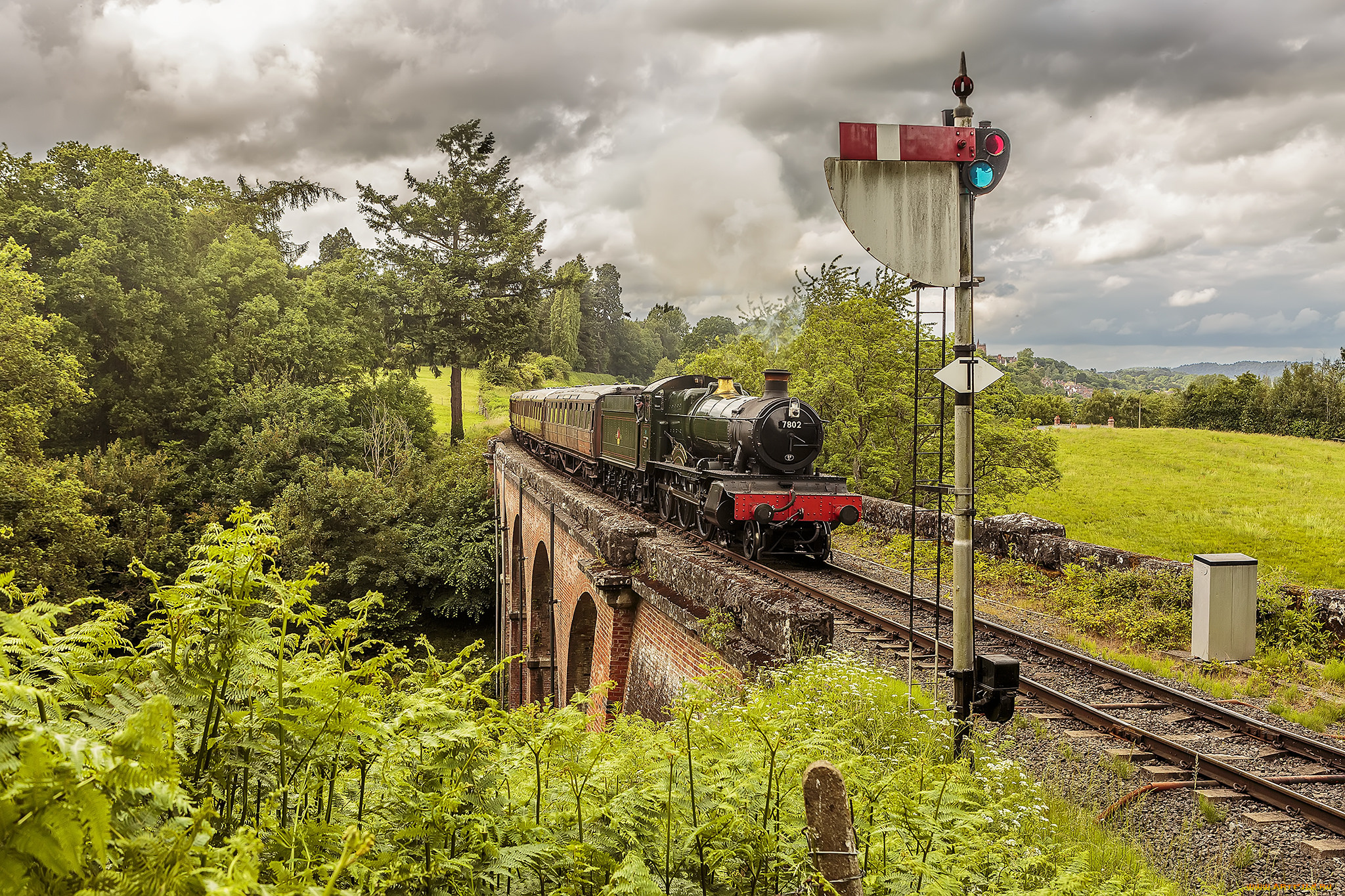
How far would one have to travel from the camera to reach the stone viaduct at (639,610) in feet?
23.4

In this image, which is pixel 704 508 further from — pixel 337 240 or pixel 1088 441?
pixel 337 240

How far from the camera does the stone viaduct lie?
7.12 metres

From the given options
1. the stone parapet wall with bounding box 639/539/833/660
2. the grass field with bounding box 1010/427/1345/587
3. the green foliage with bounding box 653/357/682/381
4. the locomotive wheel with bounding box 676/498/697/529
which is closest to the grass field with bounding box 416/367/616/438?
the green foliage with bounding box 653/357/682/381

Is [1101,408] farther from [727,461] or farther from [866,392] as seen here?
[727,461]

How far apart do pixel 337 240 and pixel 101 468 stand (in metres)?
44.6

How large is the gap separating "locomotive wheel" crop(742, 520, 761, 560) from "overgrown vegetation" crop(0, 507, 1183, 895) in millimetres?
8354

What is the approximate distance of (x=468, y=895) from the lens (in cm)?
218

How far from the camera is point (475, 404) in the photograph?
61531 millimetres

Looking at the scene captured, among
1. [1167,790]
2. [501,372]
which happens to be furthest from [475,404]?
[1167,790]

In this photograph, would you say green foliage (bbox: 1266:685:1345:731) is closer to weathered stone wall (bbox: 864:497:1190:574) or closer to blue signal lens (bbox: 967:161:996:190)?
weathered stone wall (bbox: 864:497:1190:574)

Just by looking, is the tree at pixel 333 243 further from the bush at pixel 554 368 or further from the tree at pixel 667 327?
the tree at pixel 667 327

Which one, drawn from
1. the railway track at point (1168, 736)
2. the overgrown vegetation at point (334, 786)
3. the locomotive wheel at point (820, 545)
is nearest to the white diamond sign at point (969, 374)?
the railway track at point (1168, 736)

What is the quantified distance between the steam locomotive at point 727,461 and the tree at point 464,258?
2153 centimetres

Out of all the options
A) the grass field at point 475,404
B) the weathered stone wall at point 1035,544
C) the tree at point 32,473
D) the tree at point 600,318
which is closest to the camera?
the weathered stone wall at point 1035,544
